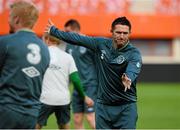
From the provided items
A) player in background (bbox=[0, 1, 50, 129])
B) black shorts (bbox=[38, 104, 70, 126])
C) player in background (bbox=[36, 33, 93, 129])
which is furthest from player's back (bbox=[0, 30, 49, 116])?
black shorts (bbox=[38, 104, 70, 126])

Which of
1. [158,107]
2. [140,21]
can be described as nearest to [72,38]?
[158,107]

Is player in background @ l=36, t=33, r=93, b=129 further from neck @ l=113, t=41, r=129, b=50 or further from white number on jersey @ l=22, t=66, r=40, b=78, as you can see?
white number on jersey @ l=22, t=66, r=40, b=78

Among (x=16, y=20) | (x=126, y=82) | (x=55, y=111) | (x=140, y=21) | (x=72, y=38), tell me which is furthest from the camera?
(x=140, y=21)

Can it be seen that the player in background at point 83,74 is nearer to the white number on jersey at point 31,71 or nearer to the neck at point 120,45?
the neck at point 120,45

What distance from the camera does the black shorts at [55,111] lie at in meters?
10.5

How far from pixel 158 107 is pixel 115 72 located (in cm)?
1059

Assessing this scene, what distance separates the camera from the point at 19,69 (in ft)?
22.3

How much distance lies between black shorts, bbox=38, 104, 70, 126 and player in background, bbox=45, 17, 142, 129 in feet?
5.25

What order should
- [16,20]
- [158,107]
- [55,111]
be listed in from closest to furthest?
[16,20]
[55,111]
[158,107]

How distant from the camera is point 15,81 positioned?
267 inches

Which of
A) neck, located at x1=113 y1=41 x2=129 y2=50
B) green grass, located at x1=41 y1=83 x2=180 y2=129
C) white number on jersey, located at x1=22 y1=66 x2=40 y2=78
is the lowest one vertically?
green grass, located at x1=41 y1=83 x2=180 y2=129

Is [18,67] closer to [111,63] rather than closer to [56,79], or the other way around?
[111,63]

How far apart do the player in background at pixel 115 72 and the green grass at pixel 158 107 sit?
524cm

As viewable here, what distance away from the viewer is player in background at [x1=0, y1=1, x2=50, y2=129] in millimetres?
6750
